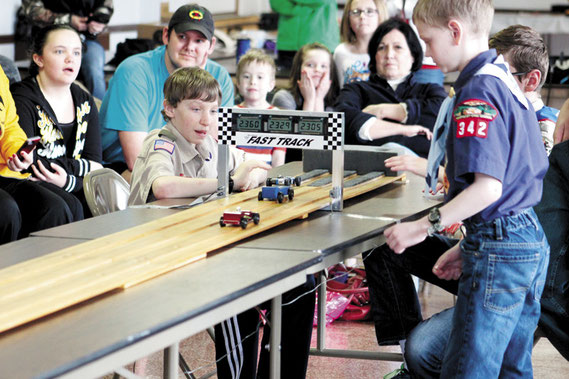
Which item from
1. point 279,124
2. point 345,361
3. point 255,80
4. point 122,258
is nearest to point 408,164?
point 279,124

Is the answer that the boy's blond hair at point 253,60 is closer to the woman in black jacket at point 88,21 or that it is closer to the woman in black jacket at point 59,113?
the woman in black jacket at point 59,113

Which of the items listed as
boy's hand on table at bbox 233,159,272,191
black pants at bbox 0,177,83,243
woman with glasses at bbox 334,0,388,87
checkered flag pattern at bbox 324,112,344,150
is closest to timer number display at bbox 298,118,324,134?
checkered flag pattern at bbox 324,112,344,150

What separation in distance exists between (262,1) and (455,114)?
833 centimetres

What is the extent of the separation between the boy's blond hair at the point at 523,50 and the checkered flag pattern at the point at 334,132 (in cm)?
68

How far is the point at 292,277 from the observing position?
6.62 ft

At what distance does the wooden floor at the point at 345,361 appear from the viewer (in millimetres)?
3346

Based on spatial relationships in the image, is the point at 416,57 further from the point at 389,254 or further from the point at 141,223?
the point at 141,223

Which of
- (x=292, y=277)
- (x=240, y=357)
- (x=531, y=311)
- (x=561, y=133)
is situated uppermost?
(x=561, y=133)

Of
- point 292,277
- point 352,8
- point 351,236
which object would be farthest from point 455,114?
point 352,8

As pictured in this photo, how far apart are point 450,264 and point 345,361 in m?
1.21

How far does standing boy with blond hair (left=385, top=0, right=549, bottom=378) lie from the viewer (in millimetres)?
2113

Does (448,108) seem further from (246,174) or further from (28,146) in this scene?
(28,146)

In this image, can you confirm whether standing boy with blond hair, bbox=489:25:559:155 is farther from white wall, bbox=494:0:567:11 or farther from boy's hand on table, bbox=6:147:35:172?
white wall, bbox=494:0:567:11

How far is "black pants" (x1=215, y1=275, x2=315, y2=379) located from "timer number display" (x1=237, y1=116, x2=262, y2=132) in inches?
19.6
